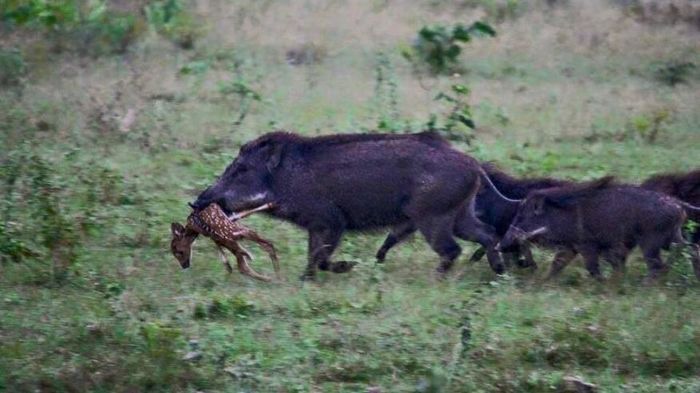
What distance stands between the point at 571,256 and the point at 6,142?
533 centimetres

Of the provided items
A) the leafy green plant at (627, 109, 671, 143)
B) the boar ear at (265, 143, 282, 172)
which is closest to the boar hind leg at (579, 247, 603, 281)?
the boar ear at (265, 143, 282, 172)

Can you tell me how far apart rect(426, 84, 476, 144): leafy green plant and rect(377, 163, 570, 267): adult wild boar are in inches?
101

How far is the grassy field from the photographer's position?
714 centimetres

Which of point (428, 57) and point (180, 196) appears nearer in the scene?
point (180, 196)

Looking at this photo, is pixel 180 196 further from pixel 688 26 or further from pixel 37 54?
pixel 688 26

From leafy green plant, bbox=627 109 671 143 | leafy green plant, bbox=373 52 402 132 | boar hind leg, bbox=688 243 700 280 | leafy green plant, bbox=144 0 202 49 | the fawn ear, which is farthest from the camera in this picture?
leafy green plant, bbox=144 0 202 49

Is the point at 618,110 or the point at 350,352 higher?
the point at 350,352

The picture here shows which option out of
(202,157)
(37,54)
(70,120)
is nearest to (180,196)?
(202,157)


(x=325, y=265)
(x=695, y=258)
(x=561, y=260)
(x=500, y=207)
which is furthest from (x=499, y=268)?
(x=695, y=258)

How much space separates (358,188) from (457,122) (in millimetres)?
4199

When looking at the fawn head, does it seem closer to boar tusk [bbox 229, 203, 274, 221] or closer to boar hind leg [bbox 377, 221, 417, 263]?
boar tusk [bbox 229, 203, 274, 221]

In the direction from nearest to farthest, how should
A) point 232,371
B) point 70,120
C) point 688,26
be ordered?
point 232,371, point 70,120, point 688,26

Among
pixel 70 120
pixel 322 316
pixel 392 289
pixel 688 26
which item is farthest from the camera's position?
pixel 688 26

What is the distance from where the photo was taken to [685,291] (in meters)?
8.62
